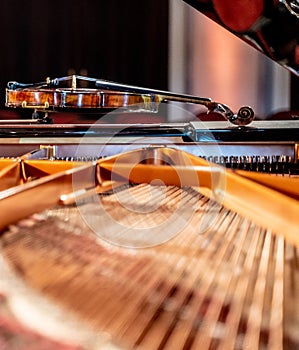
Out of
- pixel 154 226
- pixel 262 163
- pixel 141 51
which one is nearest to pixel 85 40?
pixel 141 51

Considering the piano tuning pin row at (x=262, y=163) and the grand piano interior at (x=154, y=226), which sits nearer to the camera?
the grand piano interior at (x=154, y=226)

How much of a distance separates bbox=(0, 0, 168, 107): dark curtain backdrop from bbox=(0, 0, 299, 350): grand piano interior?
8.58 ft

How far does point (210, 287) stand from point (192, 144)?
1.19m

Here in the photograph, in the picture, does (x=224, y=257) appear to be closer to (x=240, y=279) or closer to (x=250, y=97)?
(x=240, y=279)

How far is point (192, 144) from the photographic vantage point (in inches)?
73.3

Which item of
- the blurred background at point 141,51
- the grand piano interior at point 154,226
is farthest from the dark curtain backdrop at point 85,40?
the grand piano interior at point 154,226

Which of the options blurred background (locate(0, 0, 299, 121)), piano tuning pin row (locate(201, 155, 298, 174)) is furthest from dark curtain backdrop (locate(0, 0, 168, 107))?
piano tuning pin row (locate(201, 155, 298, 174))

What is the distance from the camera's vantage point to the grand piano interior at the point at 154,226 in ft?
1.86

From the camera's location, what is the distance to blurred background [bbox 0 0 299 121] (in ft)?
14.8

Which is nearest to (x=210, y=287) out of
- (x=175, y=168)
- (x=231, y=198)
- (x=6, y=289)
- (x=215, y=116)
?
(x=6, y=289)

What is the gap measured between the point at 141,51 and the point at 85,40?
578 mm

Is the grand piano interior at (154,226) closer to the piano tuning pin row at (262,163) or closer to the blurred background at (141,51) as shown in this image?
the piano tuning pin row at (262,163)

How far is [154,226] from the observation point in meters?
1.09

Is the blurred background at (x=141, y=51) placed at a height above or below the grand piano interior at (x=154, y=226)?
above
